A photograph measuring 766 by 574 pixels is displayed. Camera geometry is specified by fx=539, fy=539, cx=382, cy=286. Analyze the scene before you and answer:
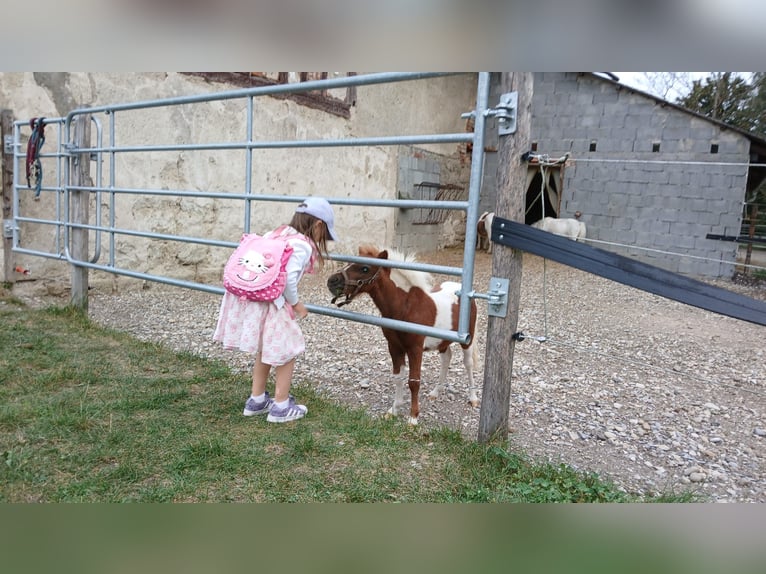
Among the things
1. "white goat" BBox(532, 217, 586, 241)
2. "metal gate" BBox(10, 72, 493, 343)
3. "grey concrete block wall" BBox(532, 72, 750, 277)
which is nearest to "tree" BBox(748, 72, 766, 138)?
"grey concrete block wall" BBox(532, 72, 750, 277)

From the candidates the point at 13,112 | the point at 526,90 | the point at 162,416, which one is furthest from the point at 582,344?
the point at 13,112

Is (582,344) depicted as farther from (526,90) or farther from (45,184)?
(45,184)

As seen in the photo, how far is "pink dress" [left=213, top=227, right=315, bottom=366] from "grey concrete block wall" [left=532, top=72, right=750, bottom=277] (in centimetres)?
972

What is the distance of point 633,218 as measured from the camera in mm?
11688

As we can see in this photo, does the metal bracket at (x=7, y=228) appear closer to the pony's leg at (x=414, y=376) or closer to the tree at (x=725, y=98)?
the pony's leg at (x=414, y=376)

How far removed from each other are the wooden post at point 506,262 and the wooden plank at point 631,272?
0.10m

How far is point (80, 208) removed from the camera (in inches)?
190

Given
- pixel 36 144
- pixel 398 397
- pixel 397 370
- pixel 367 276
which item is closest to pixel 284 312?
pixel 367 276

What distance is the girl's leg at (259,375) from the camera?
283 cm

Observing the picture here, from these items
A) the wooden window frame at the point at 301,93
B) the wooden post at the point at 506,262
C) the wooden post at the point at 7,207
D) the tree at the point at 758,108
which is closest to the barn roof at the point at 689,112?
the wooden window frame at the point at 301,93

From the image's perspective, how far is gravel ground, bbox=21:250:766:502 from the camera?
289 cm

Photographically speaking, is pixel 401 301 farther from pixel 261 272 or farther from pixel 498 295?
pixel 261 272
